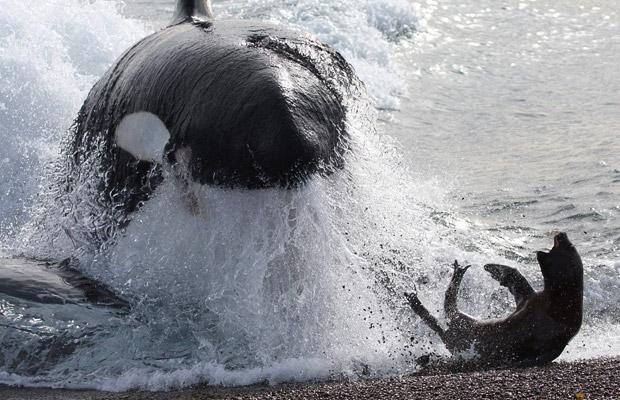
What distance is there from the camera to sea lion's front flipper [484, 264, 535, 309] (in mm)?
6023

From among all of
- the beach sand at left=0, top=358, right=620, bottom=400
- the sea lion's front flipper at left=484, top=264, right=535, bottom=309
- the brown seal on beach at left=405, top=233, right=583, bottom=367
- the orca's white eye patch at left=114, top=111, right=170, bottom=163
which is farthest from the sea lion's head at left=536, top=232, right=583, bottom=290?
the orca's white eye patch at left=114, top=111, right=170, bottom=163

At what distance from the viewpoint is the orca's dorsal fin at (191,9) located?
780cm

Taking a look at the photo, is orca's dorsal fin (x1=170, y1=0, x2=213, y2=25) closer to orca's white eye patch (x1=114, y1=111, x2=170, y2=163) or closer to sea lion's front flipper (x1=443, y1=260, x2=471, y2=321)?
orca's white eye patch (x1=114, y1=111, x2=170, y2=163)

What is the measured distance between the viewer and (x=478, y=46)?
18.7 m

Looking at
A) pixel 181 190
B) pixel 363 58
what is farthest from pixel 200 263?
pixel 363 58

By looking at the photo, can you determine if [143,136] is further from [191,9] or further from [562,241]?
[562,241]

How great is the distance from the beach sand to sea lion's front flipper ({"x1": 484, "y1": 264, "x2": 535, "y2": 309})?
0.49 meters

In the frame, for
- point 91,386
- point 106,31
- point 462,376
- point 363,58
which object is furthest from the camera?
point 363,58

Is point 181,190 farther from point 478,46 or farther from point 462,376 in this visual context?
point 478,46

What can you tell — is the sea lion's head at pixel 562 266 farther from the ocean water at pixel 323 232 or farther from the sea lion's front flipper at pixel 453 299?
the ocean water at pixel 323 232

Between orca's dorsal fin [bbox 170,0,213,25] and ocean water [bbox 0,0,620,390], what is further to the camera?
orca's dorsal fin [bbox 170,0,213,25]

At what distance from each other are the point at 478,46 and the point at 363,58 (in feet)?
7.14

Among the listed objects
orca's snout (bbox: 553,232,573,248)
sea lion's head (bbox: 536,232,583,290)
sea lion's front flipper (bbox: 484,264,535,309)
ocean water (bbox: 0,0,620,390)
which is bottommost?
ocean water (bbox: 0,0,620,390)

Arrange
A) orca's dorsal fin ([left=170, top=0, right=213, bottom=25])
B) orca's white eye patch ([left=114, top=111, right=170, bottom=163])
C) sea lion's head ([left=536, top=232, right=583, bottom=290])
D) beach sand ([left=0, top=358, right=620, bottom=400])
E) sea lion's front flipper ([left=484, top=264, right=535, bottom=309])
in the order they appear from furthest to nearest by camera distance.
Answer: orca's dorsal fin ([left=170, top=0, right=213, bottom=25]) → sea lion's front flipper ([left=484, top=264, right=535, bottom=309]) → orca's white eye patch ([left=114, top=111, right=170, bottom=163]) → sea lion's head ([left=536, top=232, right=583, bottom=290]) → beach sand ([left=0, top=358, right=620, bottom=400])
